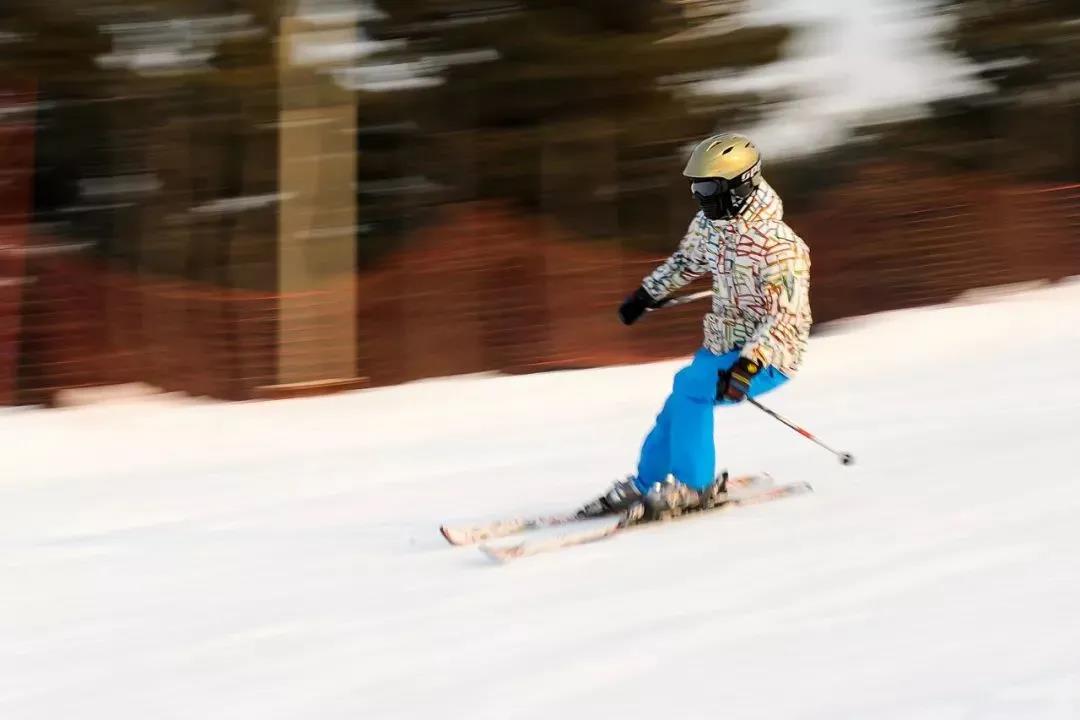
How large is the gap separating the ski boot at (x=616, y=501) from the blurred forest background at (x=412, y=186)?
4.24 metres

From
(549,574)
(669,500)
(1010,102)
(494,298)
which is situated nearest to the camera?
(549,574)

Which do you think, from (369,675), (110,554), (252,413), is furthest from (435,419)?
(369,675)

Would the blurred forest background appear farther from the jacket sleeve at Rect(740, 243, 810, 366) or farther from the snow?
the jacket sleeve at Rect(740, 243, 810, 366)

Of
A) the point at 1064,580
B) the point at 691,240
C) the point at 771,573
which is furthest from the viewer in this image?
the point at 691,240

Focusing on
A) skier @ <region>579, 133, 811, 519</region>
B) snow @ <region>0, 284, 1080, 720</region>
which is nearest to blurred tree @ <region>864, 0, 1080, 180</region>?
snow @ <region>0, 284, 1080, 720</region>

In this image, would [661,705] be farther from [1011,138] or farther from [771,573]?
[1011,138]

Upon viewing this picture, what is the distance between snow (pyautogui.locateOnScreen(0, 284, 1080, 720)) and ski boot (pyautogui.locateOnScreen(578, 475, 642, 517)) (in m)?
0.34

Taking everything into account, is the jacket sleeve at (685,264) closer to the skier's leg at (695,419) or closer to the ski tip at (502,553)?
the skier's leg at (695,419)

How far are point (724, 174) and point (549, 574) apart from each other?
1.54 m

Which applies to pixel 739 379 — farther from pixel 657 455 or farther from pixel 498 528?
pixel 498 528

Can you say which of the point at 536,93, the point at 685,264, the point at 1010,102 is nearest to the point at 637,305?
the point at 685,264

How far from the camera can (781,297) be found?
4648 millimetres

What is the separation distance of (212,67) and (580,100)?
320 centimetres

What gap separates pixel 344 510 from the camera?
19.7ft
